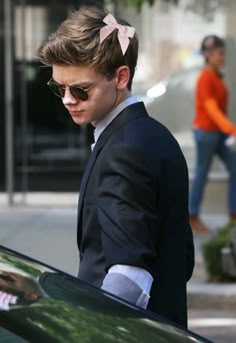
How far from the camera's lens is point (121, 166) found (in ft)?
9.74

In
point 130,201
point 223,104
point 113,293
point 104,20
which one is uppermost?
point 104,20

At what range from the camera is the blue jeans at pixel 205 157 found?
9.62 metres

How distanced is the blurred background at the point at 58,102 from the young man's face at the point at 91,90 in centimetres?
675

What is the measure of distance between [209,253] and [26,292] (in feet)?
16.3

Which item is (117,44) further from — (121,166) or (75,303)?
(75,303)

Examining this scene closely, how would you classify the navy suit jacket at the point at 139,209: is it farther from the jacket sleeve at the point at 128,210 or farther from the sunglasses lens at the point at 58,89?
the sunglasses lens at the point at 58,89

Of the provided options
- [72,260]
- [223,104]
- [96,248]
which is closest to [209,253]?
[72,260]

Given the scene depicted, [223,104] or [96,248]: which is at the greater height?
[96,248]

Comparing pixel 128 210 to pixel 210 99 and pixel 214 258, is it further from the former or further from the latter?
pixel 210 99

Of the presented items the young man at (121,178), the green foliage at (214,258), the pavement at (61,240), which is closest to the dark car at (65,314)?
the young man at (121,178)

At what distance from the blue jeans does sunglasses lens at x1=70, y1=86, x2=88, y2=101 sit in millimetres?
6582

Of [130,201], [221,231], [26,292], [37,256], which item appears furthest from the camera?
[37,256]

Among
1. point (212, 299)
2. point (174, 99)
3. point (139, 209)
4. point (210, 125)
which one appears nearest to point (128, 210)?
point (139, 209)

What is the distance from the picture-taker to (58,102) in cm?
1163
